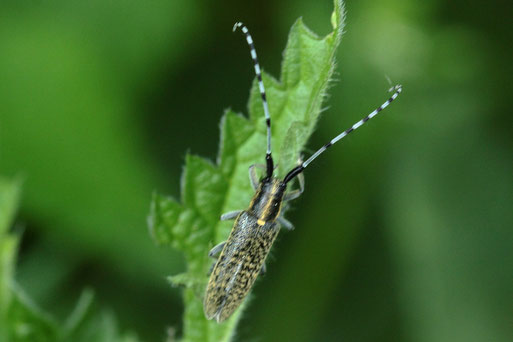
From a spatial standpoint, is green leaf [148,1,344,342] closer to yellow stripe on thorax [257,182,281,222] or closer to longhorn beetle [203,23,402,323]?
longhorn beetle [203,23,402,323]

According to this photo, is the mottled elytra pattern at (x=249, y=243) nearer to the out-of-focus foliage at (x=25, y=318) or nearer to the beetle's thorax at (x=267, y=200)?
the beetle's thorax at (x=267, y=200)

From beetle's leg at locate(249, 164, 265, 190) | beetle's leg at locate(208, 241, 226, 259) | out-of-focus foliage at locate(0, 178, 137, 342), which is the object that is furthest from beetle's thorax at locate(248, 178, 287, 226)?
out-of-focus foliage at locate(0, 178, 137, 342)

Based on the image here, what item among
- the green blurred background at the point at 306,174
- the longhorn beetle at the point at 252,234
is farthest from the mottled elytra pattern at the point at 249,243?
the green blurred background at the point at 306,174

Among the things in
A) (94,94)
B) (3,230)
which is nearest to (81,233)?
(94,94)

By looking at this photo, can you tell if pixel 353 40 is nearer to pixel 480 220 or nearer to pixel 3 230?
pixel 480 220

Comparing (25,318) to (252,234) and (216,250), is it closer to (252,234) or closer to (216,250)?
(216,250)

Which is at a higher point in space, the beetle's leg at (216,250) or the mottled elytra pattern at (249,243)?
the beetle's leg at (216,250)
